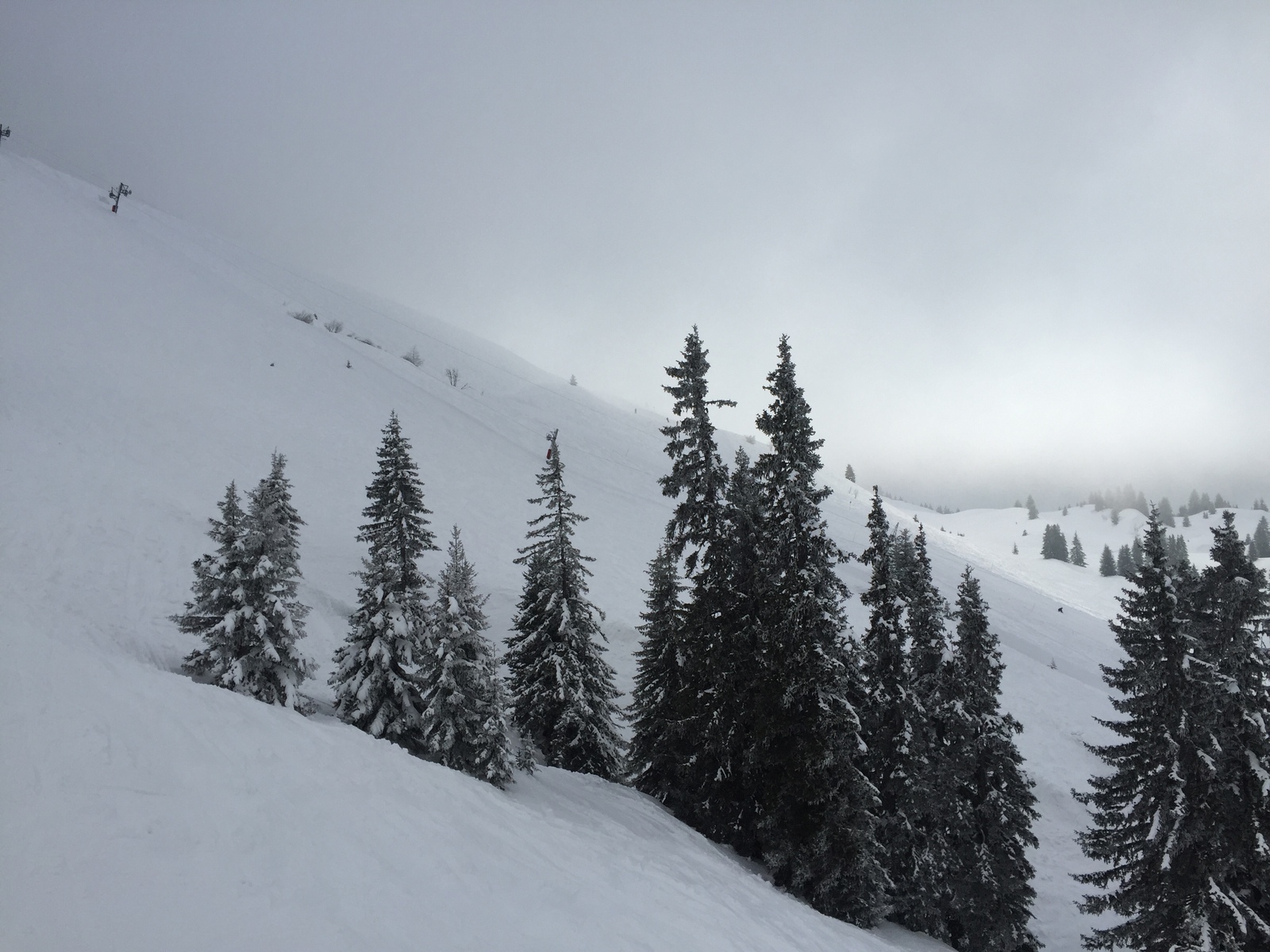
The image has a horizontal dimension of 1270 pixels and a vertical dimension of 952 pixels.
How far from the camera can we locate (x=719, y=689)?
16938mm

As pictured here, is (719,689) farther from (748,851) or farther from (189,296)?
(189,296)

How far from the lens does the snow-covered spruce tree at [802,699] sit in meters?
15.5

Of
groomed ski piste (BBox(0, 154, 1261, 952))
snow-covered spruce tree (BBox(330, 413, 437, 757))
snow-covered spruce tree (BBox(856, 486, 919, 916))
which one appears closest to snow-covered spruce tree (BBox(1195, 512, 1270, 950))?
snow-covered spruce tree (BBox(856, 486, 919, 916))

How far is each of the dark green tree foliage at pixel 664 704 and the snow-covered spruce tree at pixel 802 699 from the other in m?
2.76

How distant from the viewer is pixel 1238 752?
15344mm

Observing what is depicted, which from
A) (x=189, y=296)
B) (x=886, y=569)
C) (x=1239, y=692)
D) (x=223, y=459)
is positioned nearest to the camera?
(x=1239, y=692)

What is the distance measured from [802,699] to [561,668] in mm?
9732

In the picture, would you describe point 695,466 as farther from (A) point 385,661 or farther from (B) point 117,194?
(B) point 117,194

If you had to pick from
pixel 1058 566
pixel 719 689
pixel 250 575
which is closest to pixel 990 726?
pixel 719 689

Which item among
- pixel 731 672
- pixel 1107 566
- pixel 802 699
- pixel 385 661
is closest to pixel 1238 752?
pixel 802 699

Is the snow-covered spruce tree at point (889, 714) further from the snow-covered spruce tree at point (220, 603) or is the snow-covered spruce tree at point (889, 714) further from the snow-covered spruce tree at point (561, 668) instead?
the snow-covered spruce tree at point (220, 603)

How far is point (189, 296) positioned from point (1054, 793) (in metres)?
77.7

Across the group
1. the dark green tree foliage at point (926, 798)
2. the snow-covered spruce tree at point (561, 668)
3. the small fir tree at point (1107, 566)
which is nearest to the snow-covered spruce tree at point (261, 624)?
the snow-covered spruce tree at point (561, 668)

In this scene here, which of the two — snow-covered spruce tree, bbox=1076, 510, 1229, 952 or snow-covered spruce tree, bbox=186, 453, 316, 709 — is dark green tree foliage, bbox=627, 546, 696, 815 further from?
snow-covered spruce tree, bbox=1076, 510, 1229, 952
